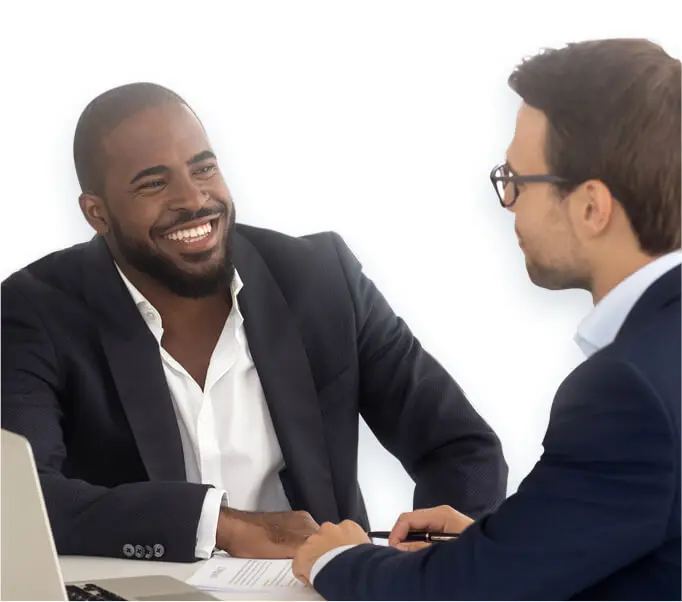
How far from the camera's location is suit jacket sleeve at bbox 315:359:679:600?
4.89 ft

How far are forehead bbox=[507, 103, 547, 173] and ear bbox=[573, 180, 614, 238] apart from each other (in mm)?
95

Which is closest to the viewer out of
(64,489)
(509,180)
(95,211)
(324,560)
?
(324,560)

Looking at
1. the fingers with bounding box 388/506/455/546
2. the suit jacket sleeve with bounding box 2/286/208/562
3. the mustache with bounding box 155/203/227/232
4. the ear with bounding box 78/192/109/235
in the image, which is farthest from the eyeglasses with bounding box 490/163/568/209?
the ear with bounding box 78/192/109/235

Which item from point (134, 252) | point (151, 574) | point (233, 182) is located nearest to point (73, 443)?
point (134, 252)

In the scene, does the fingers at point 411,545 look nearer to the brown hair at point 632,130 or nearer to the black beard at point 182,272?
the brown hair at point 632,130

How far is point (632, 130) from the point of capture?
1.73 meters

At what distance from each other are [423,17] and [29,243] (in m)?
1.42

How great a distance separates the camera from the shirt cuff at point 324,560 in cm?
179

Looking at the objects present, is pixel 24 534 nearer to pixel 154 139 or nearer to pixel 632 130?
pixel 632 130

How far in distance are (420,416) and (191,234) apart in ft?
2.45

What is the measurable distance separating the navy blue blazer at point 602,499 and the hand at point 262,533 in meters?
0.57

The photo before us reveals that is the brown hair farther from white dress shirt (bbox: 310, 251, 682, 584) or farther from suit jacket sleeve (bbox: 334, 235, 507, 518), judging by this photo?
suit jacket sleeve (bbox: 334, 235, 507, 518)

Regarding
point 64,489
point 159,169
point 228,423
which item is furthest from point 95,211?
point 64,489

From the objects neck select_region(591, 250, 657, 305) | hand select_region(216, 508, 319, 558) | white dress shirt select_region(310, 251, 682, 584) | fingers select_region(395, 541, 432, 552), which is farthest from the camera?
hand select_region(216, 508, 319, 558)
